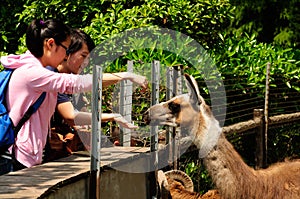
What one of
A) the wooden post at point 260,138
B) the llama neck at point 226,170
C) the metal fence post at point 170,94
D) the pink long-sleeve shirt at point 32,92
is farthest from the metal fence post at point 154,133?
the wooden post at point 260,138

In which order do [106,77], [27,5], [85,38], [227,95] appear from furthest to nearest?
[27,5]
[227,95]
[85,38]
[106,77]

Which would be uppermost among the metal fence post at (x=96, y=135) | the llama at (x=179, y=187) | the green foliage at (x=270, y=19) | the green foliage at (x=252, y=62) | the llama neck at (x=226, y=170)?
the green foliage at (x=270, y=19)

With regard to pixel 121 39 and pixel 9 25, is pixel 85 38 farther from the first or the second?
pixel 9 25

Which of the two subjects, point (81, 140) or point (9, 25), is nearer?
point (81, 140)

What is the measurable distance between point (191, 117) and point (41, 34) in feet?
6.28

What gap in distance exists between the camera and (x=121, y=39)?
829 cm

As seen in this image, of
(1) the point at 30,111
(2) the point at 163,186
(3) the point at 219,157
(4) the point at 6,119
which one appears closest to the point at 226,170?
(3) the point at 219,157

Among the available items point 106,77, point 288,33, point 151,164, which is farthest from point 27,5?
point 288,33

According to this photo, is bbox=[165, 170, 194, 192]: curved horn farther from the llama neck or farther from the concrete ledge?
the llama neck

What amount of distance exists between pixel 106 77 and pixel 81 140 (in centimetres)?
122

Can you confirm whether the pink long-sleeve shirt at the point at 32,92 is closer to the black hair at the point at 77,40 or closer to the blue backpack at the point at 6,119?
the blue backpack at the point at 6,119

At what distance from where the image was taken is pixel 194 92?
6.23 m

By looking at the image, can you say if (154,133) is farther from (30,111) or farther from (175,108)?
(30,111)

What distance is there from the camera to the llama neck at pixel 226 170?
6121mm
